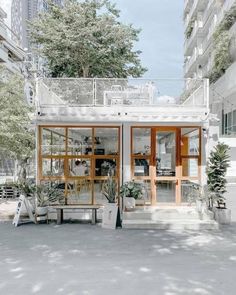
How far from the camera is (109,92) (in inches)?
576

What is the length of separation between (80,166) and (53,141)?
1363mm

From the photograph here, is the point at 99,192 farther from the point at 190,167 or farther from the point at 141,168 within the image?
the point at 190,167

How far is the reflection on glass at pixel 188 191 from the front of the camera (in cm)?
1361

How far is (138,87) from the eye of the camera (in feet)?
49.8

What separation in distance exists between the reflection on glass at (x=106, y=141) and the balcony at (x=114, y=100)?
74 cm

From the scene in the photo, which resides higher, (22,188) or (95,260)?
(22,188)

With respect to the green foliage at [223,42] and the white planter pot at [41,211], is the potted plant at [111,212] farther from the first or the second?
the green foliage at [223,42]

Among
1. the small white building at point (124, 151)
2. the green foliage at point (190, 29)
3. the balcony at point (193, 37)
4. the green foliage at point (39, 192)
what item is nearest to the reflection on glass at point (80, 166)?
the small white building at point (124, 151)

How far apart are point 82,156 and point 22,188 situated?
8.03ft

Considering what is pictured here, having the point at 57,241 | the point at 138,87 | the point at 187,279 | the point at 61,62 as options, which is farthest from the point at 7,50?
the point at 187,279

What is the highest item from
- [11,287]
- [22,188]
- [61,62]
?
[61,62]

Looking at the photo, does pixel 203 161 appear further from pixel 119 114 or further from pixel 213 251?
pixel 213 251

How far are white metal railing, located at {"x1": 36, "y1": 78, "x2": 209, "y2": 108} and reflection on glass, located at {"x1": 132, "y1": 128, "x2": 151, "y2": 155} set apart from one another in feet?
3.65

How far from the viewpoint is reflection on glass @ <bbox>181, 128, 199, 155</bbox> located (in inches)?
545
